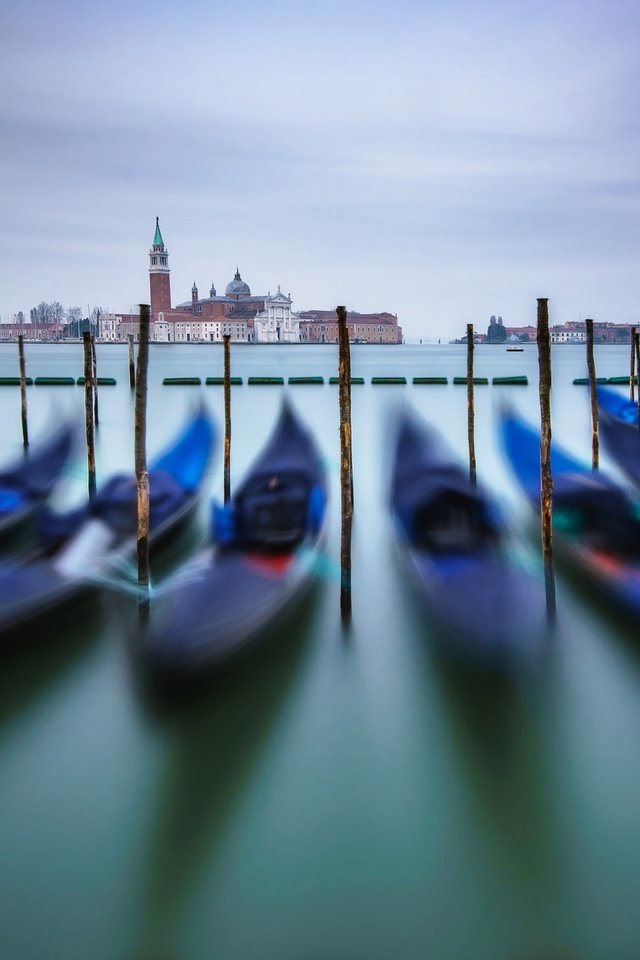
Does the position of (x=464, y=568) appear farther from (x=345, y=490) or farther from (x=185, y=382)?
(x=185, y=382)

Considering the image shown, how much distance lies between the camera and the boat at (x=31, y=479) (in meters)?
5.68

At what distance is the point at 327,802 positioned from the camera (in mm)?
2963

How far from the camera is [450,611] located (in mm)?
3771

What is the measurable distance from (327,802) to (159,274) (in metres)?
83.7

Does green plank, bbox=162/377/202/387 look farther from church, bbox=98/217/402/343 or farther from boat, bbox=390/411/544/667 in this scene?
church, bbox=98/217/402/343

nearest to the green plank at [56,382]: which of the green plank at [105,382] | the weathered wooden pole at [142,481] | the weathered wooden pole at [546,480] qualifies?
the green plank at [105,382]

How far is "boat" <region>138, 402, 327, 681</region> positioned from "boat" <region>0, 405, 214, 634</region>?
550 millimetres

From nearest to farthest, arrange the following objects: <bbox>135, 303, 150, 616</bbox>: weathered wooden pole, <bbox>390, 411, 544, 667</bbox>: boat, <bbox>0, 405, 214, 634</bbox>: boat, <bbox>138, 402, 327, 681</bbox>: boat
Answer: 1. <bbox>138, 402, 327, 681</bbox>: boat
2. <bbox>390, 411, 544, 667</bbox>: boat
3. <bbox>0, 405, 214, 634</bbox>: boat
4. <bbox>135, 303, 150, 616</bbox>: weathered wooden pole

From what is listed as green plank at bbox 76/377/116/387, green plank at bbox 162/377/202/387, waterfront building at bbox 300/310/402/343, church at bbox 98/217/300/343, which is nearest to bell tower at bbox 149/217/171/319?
church at bbox 98/217/300/343

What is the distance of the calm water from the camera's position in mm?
2354

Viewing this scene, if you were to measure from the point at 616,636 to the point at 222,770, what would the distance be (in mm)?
2377

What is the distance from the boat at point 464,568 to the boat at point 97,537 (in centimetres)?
176

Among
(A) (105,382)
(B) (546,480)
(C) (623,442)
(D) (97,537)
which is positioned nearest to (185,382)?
(A) (105,382)

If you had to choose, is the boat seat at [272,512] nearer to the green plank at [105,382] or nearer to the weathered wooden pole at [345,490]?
the weathered wooden pole at [345,490]
